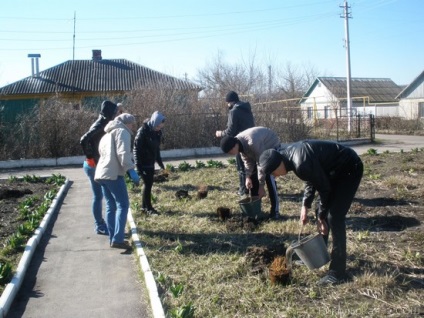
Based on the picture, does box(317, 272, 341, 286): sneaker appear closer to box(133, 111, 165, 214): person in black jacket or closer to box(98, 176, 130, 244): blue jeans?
box(98, 176, 130, 244): blue jeans

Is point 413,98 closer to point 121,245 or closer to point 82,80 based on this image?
point 82,80

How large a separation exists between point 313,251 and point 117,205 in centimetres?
284

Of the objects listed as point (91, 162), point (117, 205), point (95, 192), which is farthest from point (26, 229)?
point (117, 205)

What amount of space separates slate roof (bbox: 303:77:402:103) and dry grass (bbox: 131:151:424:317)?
42.7 metres

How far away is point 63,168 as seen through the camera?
1822 cm

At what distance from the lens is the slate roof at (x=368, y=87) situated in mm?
51416

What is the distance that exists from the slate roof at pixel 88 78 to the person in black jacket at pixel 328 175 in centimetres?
2982

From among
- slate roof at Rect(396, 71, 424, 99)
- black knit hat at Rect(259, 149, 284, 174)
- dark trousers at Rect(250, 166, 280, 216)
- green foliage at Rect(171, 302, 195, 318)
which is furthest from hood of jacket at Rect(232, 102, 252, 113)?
slate roof at Rect(396, 71, 424, 99)

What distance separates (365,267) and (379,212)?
9.17ft

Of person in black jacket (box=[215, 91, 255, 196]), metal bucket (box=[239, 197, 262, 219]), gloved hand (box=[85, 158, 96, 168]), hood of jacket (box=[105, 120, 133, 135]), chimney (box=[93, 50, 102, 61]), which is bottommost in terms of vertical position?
metal bucket (box=[239, 197, 262, 219])

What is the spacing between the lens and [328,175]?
473cm

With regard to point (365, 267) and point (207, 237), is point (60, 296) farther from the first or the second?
point (365, 267)

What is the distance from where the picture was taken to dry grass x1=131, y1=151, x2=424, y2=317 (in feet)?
14.4

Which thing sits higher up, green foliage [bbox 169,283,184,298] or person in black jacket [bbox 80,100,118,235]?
person in black jacket [bbox 80,100,118,235]
